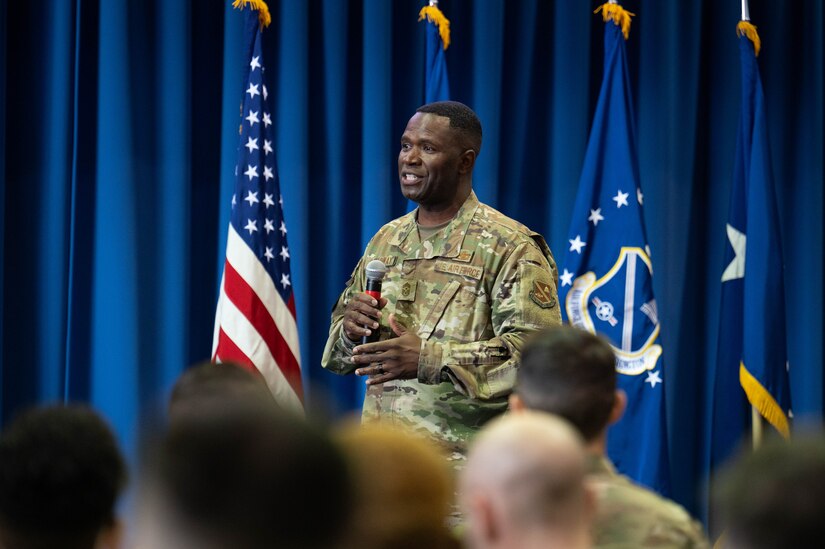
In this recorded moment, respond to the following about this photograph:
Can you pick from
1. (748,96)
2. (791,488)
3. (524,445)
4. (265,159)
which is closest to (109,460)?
(524,445)

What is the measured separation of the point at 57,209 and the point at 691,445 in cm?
319

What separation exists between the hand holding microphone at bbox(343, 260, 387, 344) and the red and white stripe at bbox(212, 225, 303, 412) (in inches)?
41.3

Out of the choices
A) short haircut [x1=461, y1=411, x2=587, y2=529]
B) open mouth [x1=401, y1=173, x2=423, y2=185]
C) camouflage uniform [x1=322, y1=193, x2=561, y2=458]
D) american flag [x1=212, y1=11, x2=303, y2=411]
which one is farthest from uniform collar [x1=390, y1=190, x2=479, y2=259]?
short haircut [x1=461, y1=411, x2=587, y2=529]

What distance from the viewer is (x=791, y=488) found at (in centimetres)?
99

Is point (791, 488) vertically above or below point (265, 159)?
below

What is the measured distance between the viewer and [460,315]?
3297mm

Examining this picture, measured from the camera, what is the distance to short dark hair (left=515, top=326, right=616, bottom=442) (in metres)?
2.04

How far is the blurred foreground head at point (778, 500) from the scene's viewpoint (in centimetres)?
97

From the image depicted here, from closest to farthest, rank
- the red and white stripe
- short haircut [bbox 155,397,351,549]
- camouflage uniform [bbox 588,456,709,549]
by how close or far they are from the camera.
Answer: short haircut [bbox 155,397,351,549] → camouflage uniform [bbox 588,456,709,549] → the red and white stripe

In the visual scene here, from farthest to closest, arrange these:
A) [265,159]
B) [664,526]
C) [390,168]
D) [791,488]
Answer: [390,168], [265,159], [664,526], [791,488]

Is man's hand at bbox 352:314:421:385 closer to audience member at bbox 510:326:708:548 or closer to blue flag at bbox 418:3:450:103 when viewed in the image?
audience member at bbox 510:326:708:548

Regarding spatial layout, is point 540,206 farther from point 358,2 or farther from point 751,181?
point 358,2

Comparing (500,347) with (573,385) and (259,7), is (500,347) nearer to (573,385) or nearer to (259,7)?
(573,385)

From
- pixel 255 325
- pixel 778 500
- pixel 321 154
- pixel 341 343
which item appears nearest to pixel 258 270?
pixel 255 325
